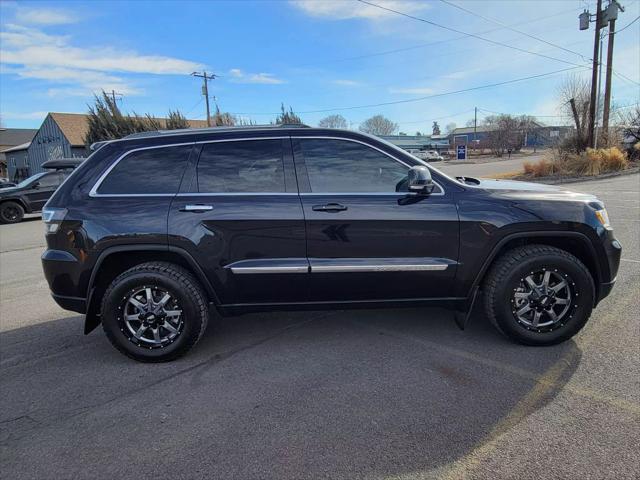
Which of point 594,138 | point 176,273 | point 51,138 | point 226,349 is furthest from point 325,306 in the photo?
point 51,138

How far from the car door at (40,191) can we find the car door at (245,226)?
47.8 ft

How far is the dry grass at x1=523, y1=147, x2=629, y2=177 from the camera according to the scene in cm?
2264

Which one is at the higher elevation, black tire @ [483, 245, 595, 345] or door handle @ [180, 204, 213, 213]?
door handle @ [180, 204, 213, 213]

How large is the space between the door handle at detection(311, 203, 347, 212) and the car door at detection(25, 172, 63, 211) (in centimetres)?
1520

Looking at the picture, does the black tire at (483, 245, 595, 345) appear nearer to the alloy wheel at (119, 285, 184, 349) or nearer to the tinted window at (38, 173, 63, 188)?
the alloy wheel at (119, 285, 184, 349)

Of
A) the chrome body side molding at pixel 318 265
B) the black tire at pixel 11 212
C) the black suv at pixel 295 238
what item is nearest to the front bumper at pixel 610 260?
the black suv at pixel 295 238

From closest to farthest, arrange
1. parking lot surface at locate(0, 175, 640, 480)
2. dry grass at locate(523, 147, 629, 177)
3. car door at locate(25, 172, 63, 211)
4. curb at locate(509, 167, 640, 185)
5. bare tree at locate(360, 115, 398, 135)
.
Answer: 1. parking lot surface at locate(0, 175, 640, 480)
2. car door at locate(25, 172, 63, 211)
3. curb at locate(509, 167, 640, 185)
4. dry grass at locate(523, 147, 629, 177)
5. bare tree at locate(360, 115, 398, 135)

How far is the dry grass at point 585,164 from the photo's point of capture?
22641 millimetres

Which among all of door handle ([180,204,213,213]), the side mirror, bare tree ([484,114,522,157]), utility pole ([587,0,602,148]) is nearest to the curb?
utility pole ([587,0,602,148])

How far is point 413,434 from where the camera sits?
8.78ft

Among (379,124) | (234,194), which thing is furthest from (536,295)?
(379,124)

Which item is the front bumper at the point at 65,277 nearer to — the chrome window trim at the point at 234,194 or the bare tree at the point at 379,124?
the chrome window trim at the point at 234,194

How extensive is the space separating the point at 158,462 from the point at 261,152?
2369 mm

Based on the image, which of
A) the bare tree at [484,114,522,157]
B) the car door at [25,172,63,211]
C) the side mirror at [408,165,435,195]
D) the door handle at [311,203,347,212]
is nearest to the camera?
the side mirror at [408,165,435,195]
